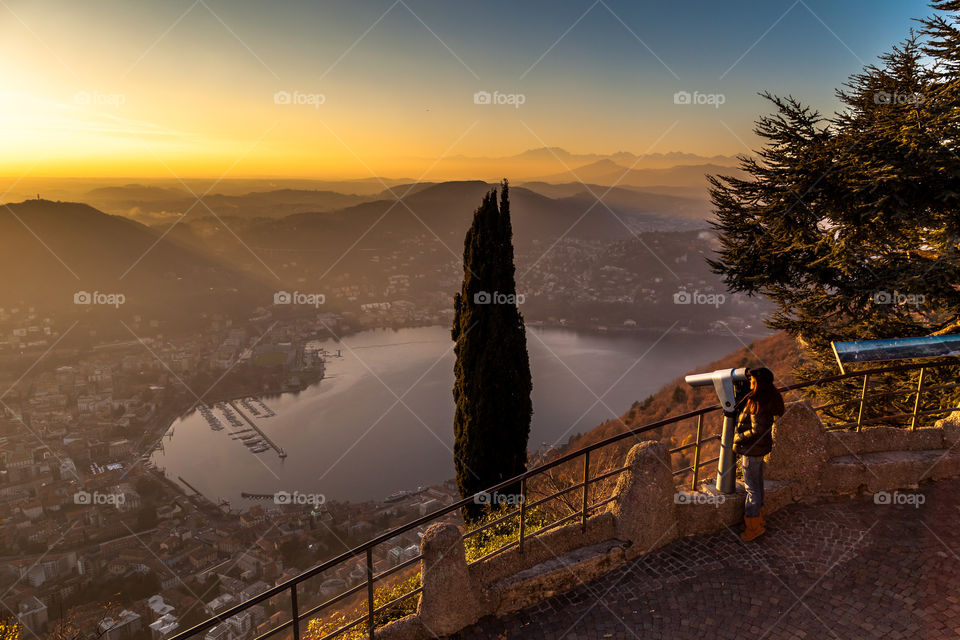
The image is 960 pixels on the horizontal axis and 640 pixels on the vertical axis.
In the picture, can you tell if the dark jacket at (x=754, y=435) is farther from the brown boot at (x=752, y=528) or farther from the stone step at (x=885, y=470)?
the stone step at (x=885, y=470)

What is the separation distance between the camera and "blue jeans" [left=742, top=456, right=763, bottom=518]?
460 cm

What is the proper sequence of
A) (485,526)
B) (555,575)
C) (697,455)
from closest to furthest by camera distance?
(485,526) → (555,575) → (697,455)

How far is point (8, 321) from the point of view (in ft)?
168

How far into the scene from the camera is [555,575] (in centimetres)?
436

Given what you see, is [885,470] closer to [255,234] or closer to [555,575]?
[555,575]

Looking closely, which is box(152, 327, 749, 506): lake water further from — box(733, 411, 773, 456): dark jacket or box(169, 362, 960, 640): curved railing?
box(733, 411, 773, 456): dark jacket

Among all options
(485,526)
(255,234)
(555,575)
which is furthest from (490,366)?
(255,234)

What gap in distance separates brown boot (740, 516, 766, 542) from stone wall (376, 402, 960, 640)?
0.74ft

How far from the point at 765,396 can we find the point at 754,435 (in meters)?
0.36

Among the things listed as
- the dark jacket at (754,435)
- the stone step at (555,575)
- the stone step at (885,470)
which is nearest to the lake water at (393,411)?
the stone step at (555,575)

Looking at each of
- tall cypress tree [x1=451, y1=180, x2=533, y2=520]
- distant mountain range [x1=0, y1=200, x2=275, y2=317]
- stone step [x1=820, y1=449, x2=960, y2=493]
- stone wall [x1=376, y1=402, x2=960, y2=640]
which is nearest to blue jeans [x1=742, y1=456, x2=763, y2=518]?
stone wall [x1=376, y1=402, x2=960, y2=640]

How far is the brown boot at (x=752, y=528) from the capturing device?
473cm

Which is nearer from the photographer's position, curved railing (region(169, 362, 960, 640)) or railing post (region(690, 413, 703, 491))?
curved railing (region(169, 362, 960, 640))

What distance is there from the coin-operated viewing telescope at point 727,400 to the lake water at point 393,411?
1128 inches
